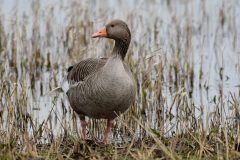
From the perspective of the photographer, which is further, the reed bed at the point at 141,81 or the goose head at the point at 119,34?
the goose head at the point at 119,34

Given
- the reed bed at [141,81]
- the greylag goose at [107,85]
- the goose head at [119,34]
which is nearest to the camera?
the reed bed at [141,81]

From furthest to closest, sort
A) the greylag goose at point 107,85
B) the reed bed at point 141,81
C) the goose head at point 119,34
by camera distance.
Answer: the goose head at point 119,34, the greylag goose at point 107,85, the reed bed at point 141,81

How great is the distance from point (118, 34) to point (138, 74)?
2.50 m

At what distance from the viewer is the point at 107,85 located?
7344mm

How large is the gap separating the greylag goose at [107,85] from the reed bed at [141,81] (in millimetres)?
315

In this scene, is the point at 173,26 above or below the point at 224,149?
above

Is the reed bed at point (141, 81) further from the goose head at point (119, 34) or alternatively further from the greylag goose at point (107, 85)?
the goose head at point (119, 34)

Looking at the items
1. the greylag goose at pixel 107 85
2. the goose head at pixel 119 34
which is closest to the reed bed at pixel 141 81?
the greylag goose at pixel 107 85

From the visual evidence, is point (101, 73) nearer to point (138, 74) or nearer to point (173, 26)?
point (138, 74)

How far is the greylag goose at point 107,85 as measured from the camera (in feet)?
24.1

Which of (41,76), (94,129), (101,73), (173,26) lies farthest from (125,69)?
(173,26)

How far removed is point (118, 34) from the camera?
7.75m

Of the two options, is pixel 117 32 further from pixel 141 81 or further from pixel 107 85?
pixel 141 81

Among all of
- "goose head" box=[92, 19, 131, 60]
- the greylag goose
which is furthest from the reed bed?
"goose head" box=[92, 19, 131, 60]
